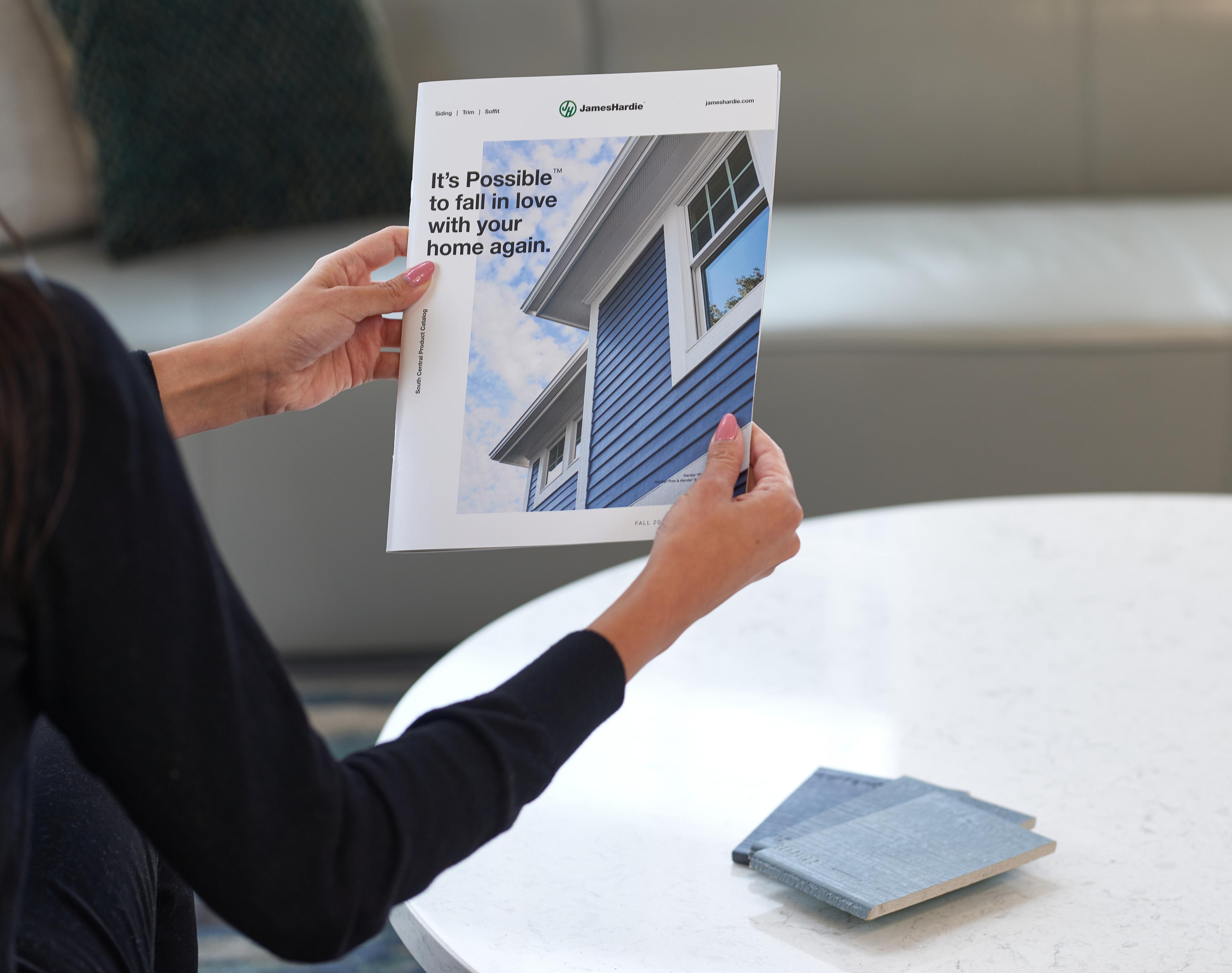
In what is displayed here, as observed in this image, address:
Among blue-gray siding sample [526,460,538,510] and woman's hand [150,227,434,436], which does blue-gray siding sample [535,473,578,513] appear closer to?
blue-gray siding sample [526,460,538,510]

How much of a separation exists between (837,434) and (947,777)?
2.82ft

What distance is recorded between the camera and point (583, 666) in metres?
0.50

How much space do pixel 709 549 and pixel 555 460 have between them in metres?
0.12

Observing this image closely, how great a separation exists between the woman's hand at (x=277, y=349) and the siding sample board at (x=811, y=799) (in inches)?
14.1

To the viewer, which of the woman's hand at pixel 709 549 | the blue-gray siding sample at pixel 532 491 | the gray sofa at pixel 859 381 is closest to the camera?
the woman's hand at pixel 709 549

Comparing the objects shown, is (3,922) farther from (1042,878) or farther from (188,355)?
(1042,878)

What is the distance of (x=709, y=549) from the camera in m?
0.56

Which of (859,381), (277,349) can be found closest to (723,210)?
(277,349)

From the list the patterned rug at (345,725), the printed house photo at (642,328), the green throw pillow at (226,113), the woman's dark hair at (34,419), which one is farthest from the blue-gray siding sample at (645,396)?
the green throw pillow at (226,113)

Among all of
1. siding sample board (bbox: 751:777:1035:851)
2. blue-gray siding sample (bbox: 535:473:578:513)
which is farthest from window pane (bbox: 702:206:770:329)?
siding sample board (bbox: 751:777:1035:851)

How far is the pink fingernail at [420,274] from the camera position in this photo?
66 centimetres

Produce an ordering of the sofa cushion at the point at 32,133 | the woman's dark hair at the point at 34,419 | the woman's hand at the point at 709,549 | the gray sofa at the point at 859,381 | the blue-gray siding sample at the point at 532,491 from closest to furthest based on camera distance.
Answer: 1. the woman's dark hair at the point at 34,419
2. the woman's hand at the point at 709,549
3. the blue-gray siding sample at the point at 532,491
4. the gray sofa at the point at 859,381
5. the sofa cushion at the point at 32,133

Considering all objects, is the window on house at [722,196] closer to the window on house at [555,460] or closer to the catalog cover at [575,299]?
the catalog cover at [575,299]

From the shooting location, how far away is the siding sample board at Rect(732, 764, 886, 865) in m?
0.65
